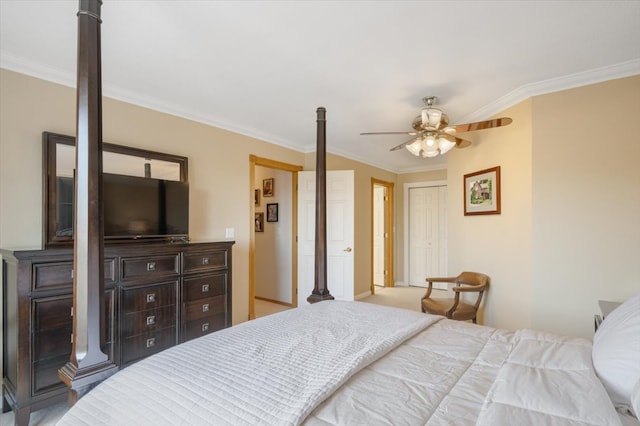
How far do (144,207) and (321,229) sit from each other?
1540 mm

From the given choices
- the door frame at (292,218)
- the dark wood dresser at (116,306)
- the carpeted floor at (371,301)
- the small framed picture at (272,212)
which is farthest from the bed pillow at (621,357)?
the small framed picture at (272,212)

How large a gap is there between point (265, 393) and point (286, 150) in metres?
3.73

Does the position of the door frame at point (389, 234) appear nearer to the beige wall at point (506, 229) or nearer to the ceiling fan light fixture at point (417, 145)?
the beige wall at point (506, 229)

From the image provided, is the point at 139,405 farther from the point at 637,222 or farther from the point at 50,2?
the point at 637,222

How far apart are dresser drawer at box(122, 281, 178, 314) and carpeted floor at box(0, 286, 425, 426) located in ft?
2.49

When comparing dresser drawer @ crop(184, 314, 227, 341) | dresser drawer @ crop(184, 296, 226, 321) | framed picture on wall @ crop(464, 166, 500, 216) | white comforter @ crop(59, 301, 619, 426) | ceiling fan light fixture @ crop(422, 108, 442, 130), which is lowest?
dresser drawer @ crop(184, 314, 227, 341)

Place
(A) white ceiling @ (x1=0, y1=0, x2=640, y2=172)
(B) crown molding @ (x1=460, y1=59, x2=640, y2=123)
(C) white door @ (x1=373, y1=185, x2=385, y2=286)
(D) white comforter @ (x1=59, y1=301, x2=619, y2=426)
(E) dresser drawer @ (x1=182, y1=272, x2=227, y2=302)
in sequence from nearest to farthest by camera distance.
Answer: (D) white comforter @ (x1=59, y1=301, x2=619, y2=426) < (A) white ceiling @ (x1=0, y1=0, x2=640, y2=172) < (B) crown molding @ (x1=460, y1=59, x2=640, y2=123) < (E) dresser drawer @ (x1=182, y1=272, x2=227, y2=302) < (C) white door @ (x1=373, y1=185, x2=385, y2=286)

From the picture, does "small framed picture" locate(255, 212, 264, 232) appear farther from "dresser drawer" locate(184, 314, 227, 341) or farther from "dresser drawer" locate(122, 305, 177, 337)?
"dresser drawer" locate(122, 305, 177, 337)

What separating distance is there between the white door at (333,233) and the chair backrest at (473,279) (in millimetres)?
1423

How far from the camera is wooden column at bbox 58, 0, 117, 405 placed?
3.80 ft

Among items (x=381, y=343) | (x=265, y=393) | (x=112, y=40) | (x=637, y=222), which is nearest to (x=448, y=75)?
(x=637, y=222)

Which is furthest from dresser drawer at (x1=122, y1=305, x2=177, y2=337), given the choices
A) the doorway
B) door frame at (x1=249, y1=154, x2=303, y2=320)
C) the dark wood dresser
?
the doorway

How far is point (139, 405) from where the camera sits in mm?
888

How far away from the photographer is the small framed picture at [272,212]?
4.87 meters
